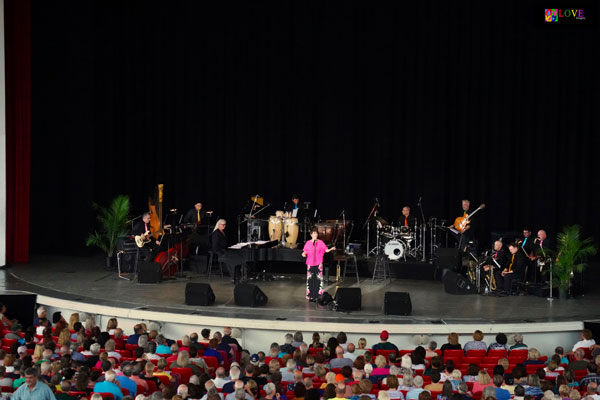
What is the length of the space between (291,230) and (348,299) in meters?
4.51

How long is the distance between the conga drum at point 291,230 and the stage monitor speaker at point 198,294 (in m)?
4.13

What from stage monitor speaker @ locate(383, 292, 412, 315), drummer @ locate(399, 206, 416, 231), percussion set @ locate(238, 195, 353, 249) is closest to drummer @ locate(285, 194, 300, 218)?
percussion set @ locate(238, 195, 353, 249)

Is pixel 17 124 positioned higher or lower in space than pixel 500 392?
higher

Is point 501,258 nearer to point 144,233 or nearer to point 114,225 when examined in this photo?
point 144,233

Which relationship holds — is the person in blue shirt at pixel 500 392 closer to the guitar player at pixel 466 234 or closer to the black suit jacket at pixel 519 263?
the black suit jacket at pixel 519 263

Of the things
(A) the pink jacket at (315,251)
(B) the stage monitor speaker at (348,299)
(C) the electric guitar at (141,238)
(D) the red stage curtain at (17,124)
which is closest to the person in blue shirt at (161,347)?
(B) the stage monitor speaker at (348,299)

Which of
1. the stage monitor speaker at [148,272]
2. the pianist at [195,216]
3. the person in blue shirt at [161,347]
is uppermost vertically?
the pianist at [195,216]

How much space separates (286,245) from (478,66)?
661 centimetres

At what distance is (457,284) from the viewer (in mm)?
18438

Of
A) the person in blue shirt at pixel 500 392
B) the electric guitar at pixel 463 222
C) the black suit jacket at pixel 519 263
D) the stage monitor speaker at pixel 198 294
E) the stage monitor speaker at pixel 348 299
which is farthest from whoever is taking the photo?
the electric guitar at pixel 463 222

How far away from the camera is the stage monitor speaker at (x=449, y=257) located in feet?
63.7

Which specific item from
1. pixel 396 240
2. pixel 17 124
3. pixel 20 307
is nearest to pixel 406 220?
pixel 396 240

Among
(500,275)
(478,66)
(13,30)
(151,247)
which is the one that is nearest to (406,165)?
(478,66)

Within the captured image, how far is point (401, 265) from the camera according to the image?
2031 cm
